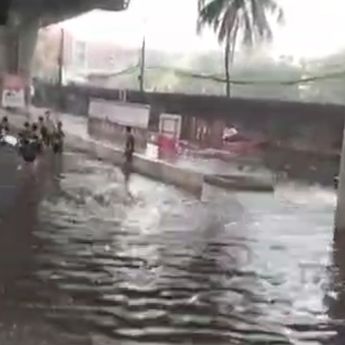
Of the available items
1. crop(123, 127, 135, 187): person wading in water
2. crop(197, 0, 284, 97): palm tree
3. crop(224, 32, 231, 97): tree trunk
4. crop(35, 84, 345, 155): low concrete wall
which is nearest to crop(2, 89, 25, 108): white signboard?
crop(35, 84, 345, 155): low concrete wall

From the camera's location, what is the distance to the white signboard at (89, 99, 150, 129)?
19.1 meters

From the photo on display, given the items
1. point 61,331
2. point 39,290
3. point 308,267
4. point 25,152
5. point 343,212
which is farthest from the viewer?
point 25,152

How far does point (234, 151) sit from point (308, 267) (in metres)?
9.31

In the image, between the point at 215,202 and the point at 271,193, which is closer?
the point at 215,202

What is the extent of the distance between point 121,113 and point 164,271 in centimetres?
1104

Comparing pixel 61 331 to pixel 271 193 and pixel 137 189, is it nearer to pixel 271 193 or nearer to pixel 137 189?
pixel 137 189

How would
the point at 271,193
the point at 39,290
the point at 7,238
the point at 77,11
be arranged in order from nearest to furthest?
the point at 39,290 < the point at 7,238 < the point at 271,193 < the point at 77,11

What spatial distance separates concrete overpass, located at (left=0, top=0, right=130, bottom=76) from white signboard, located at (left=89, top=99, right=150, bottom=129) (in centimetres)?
203

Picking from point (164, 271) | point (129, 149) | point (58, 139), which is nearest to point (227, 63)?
point (129, 149)

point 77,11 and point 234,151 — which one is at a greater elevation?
point 77,11

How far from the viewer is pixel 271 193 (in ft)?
54.9

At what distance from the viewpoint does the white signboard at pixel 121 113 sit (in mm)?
19078

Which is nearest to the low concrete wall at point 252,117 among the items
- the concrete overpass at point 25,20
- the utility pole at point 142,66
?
the utility pole at point 142,66

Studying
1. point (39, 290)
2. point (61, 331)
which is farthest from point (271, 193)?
point (61, 331)
